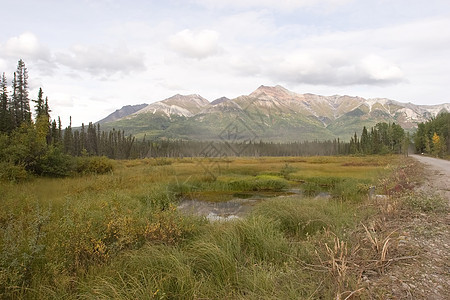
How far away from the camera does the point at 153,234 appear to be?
6.47 m

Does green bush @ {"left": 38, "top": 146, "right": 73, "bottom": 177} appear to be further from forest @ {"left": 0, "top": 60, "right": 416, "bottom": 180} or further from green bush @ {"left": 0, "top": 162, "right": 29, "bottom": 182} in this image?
green bush @ {"left": 0, "top": 162, "right": 29, "bottom": 182}

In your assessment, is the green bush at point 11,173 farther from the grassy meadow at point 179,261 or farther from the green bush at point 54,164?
the grassy meadow at point 179,261

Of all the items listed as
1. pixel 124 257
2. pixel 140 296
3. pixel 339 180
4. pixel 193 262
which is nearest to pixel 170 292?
pixel 140 296

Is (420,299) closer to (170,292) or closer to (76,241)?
(170,292)

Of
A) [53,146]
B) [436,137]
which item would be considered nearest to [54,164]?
[53,146]

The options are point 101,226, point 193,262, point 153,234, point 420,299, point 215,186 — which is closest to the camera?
point 420,299

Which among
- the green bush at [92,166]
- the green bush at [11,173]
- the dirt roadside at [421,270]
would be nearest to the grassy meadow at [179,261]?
the dirt roadside at [421,270]

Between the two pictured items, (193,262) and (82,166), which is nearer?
(193,262)

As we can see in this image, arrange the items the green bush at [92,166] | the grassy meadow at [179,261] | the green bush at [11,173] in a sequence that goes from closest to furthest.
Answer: the grassy meadow at [179,261]
the green bush at [11,173]
the green bush at [92,166]

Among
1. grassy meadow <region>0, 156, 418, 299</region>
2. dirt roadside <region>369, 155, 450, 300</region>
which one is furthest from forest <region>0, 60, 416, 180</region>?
dirt roadside <region>369, 155, 450, 300</region>

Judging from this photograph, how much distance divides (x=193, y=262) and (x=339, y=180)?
24684 millimetres

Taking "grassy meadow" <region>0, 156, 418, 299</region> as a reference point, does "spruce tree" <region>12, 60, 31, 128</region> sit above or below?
above

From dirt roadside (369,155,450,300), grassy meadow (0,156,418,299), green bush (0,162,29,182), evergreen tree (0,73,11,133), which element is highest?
evergreen tree (0,73,11,133)

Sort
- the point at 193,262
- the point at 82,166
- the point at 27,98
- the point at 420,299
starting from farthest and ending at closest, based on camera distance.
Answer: the point at 27,98
the point at 82,166
the point at 193,262
the point at 420,299
